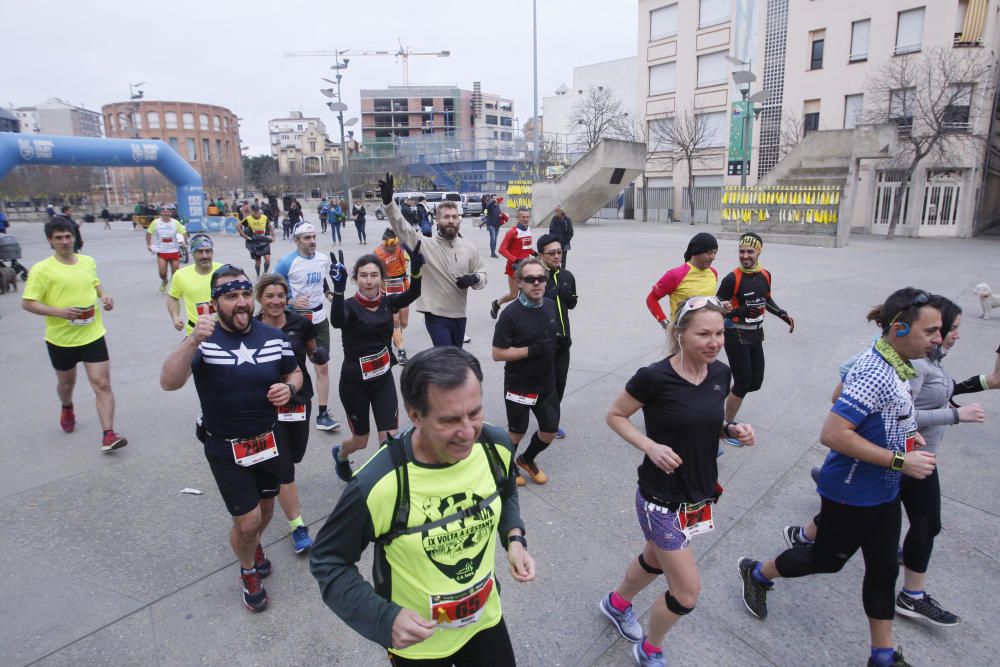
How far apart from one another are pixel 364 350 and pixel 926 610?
3.65 metres

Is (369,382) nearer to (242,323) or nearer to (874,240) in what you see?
(242,323)

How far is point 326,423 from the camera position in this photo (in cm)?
572

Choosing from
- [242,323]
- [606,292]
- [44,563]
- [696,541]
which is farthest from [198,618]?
[606,292]

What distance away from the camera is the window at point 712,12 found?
34719 millimetres

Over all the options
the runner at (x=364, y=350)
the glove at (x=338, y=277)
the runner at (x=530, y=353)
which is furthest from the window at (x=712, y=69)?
the glove at (x=338, y=277)

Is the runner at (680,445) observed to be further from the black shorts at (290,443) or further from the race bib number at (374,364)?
the race bib number at (374,364)

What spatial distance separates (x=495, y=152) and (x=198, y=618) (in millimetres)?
49610

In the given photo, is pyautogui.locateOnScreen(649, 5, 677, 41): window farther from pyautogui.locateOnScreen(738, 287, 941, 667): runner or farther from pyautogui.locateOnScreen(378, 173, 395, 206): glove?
pyautogui.locateOnScreen(738, 287, 941, 667): runner

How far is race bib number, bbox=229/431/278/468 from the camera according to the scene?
10.1 feet

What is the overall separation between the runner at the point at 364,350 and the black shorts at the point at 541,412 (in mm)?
867

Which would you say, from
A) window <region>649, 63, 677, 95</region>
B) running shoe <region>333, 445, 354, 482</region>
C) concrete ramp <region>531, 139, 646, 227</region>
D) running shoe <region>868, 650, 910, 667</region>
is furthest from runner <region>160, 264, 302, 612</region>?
window <region>649, 63, 677, 95</region>

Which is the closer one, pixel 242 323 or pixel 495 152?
pixel 242 323

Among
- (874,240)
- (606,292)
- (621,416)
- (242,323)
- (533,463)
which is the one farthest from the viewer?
(874,240)

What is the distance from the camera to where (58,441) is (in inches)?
217
